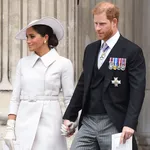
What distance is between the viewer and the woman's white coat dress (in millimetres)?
6516

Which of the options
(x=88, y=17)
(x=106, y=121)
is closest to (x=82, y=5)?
(x=88, y=17)

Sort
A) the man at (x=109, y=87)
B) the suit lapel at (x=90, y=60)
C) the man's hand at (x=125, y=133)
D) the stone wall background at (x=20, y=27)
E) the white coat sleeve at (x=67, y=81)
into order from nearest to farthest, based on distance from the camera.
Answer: the man's hand at (x=125, y=133), the man at (x=109, y=87), the suit lapel at (x=90, y=60), the white coat sleeve at (x=67, y=81), the stone wall background at (x=20, y=27)

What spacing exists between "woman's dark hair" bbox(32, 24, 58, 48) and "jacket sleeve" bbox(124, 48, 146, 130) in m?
1.05

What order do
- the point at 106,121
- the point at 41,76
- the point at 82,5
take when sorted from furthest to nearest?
1. the point at 82,5
2. the point at 41,76
3. the point at 106,121

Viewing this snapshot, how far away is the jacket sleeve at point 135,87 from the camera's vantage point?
19.0 feet

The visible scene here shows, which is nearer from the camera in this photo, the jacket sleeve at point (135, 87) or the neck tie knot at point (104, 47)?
the jacket sleeve at point (135, 87)

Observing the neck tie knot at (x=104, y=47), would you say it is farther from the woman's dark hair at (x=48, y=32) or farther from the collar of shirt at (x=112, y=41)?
the woman's dark hair at (x=48, y=32)

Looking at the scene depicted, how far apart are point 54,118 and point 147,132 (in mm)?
3882

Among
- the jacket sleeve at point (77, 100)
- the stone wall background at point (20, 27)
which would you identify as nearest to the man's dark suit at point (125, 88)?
the jacket sleeve at point (77, 100)

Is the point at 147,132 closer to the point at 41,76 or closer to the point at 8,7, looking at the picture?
the point at 8,7

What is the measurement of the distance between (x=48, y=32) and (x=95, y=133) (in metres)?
1.18

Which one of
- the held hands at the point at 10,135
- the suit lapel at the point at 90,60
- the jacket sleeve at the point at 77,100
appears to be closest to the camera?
the suit lapel at the point at 90,60

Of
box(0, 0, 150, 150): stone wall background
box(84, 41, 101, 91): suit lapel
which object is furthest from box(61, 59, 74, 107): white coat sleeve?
box(0, 0, 150, 150): stone wall background

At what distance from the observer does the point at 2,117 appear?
30.0 feet
